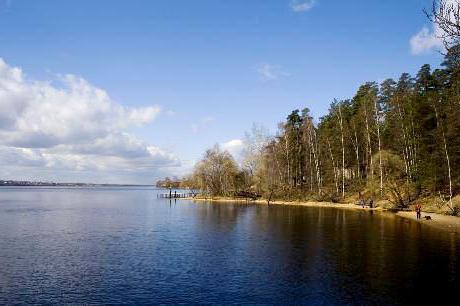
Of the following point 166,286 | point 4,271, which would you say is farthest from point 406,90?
point 4,271

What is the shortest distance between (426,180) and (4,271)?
6229 centimetres

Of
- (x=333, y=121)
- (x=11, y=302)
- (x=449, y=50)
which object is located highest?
(x=333, y=121)

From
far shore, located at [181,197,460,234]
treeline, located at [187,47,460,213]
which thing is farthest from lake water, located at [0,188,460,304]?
treeline, located at [187,47,460,213]

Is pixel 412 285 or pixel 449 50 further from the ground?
pixel 449 50

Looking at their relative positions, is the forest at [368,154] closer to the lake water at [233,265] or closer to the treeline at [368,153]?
the treeline at [368,153]

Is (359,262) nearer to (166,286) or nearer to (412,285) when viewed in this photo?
(412,285)

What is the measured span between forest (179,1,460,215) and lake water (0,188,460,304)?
60.8ft

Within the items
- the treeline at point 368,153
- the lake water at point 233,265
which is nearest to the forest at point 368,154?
the treeline at point 368,153

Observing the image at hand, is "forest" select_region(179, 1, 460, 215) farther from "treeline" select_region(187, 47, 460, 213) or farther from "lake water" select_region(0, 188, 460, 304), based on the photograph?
"lake water" select_region(0, 188, 460, 304)

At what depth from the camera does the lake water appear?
23734mm

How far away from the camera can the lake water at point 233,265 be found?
934 inches

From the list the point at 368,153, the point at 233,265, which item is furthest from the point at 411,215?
the point at 233,265

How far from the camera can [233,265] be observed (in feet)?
104

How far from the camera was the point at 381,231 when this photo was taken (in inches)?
1909
